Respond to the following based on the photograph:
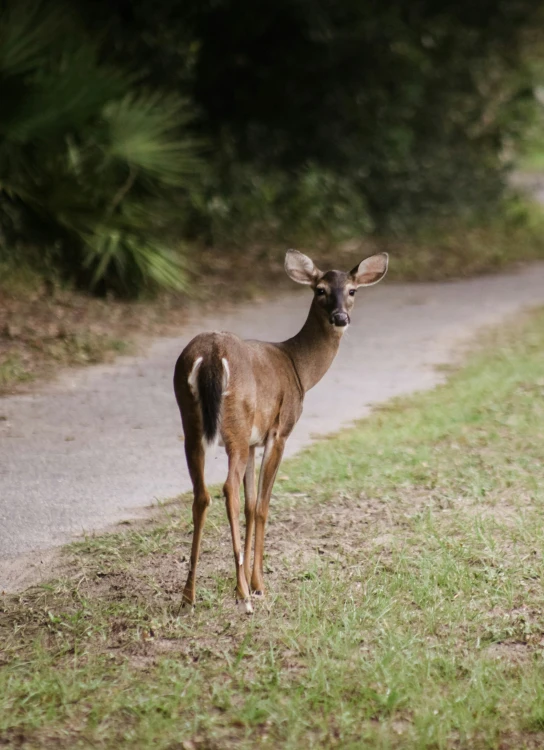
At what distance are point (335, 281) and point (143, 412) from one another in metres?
3.41

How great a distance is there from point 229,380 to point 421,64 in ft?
46.3

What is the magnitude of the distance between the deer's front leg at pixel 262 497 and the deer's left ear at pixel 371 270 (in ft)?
3.08

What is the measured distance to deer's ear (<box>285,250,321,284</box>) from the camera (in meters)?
5.32

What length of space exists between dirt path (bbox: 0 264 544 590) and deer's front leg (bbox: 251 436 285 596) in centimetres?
112

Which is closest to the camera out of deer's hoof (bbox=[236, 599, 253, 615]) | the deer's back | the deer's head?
the deer's back

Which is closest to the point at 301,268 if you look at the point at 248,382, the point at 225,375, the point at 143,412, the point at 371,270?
the point at 371,270

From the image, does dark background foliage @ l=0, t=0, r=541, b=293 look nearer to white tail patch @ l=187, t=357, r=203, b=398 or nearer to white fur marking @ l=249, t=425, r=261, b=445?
white fur marking @ l=249, t=425, r=261, b=445

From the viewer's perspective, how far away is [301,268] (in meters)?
5.36

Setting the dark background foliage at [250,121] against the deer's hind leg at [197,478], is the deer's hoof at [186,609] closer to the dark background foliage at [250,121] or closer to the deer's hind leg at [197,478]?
the deer's hind leg at [197,478]

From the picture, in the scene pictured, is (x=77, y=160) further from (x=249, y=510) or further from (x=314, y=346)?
(x=249, y=510)

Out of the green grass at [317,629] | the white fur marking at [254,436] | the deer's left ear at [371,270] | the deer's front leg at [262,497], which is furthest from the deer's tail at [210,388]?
the deer's left ear at [371,270]

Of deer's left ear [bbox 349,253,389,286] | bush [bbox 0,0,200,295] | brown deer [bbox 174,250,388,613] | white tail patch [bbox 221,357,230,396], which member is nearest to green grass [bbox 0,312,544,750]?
brown deer [bbox 174,250,388,613]

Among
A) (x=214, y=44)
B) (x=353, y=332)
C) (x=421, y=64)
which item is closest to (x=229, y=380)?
(x=353, y=332)

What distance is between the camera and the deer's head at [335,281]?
5195mm
